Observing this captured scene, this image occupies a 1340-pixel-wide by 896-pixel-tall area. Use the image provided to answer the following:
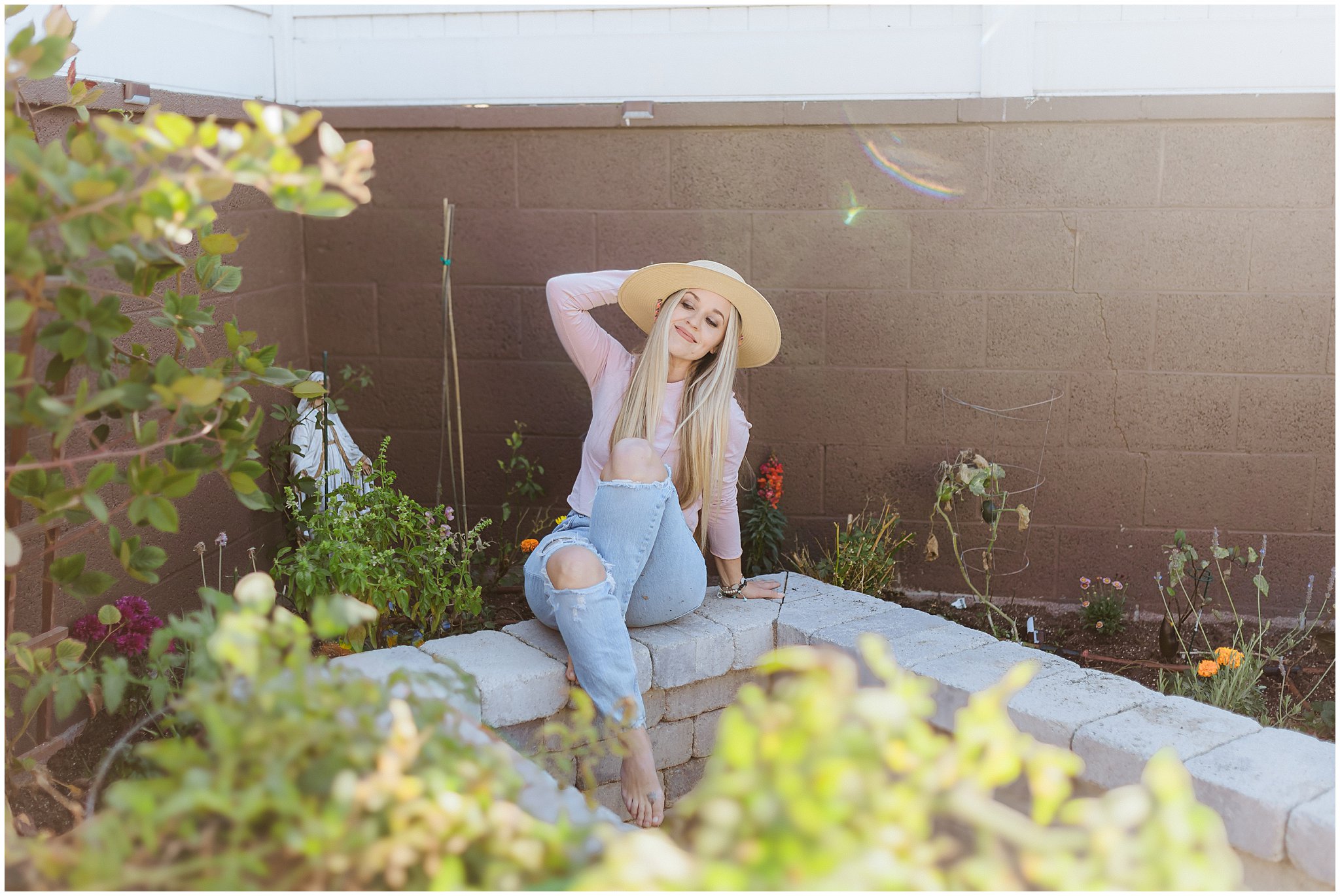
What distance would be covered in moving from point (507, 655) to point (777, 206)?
1745 mm

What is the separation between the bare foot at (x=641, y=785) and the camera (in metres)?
2.37

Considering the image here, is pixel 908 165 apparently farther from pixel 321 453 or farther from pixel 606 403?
pixel 321 453

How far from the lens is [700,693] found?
272cm

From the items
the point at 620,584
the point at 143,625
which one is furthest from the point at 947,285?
the point at 143,625

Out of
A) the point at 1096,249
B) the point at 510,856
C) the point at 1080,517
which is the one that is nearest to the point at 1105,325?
the point at 1096,249

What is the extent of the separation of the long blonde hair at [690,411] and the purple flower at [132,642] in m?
1.22

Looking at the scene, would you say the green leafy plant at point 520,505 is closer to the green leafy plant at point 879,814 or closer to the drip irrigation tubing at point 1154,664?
the drip irrigation tubing at point 1154,664

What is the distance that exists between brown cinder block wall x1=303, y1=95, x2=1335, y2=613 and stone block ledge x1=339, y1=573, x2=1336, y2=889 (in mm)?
801

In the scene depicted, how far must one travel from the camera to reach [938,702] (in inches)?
95.4

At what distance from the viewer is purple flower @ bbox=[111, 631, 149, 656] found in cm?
249

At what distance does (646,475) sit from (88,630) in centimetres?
132

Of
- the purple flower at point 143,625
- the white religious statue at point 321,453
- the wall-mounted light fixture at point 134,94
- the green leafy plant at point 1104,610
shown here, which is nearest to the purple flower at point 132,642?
the purple flower at point 143,625

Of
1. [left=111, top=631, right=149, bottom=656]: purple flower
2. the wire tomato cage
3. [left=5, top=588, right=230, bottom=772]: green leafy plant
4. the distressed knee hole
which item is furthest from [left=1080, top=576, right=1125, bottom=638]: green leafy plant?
[left=111, top=631, right=149, bottom=656]: purple flower

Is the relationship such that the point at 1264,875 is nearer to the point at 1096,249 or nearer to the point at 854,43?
the point at 1096,249
